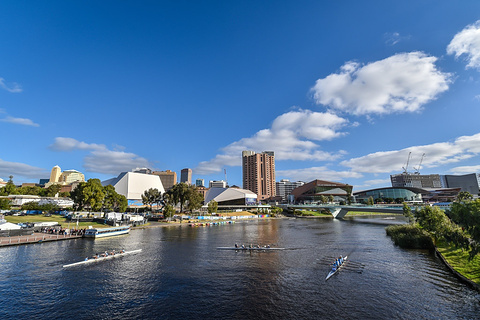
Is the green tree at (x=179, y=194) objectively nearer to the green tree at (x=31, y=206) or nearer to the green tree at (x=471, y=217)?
the green tree at (x=31, y=206)

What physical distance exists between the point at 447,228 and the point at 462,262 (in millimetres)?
7862

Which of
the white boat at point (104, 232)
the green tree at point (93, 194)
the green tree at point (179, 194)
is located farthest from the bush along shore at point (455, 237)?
the green tree at point (93, 194)

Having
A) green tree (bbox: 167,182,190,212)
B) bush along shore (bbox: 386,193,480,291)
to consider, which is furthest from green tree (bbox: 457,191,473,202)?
green tree (bbox: 167,182,190,212)

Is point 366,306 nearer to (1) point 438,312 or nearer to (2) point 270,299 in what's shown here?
(1) point 438,312

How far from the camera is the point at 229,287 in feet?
111

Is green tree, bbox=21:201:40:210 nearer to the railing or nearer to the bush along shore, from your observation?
the railing

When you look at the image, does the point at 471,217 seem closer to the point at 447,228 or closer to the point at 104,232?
the point at 447,228

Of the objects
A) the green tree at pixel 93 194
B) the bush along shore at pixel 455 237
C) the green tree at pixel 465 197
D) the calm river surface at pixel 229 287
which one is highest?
the green tree at pixel 93 194

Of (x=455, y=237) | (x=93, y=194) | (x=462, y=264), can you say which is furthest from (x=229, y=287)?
(x=93, y=194)

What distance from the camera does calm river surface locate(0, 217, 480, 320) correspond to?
26.7 meters

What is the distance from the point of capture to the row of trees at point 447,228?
29719 millimetres

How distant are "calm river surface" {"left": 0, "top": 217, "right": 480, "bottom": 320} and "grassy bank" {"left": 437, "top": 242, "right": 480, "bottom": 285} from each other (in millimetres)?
1949

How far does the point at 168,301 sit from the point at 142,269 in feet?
49.3

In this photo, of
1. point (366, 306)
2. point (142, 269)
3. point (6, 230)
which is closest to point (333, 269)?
point (366, 306)
